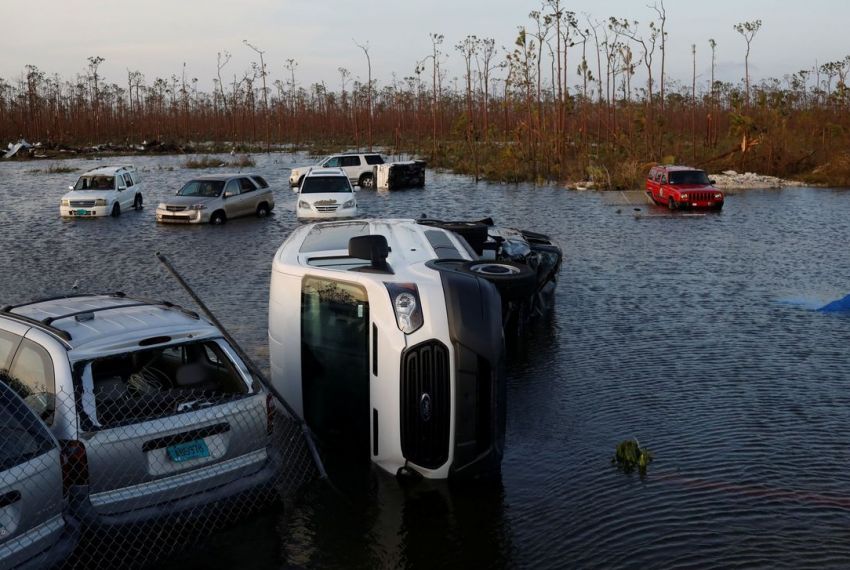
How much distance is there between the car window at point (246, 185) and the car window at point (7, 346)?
74.8 ft

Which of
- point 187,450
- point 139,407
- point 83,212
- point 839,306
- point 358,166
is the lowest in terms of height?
point 839,306

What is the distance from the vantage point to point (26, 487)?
4957 millimetres

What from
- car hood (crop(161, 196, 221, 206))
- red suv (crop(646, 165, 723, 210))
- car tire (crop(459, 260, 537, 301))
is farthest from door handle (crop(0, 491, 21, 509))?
red suv (crop(646, 165, 723, 210))

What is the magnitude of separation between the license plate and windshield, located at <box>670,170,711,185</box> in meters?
27.0

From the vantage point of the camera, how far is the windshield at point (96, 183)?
30.2 meters

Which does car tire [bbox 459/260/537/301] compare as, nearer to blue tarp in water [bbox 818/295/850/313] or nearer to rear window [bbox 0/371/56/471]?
rear window [bbox 0/371/56/471]

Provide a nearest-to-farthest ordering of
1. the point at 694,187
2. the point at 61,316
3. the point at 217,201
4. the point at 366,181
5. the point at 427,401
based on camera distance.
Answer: the point at 61,316, the point at 427,401, the point at 217,201, the point at 694,187, the point at 366,181

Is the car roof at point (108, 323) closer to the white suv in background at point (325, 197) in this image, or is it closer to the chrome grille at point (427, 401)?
the chrome grille at point (427, 401)

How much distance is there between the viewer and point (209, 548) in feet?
20.7

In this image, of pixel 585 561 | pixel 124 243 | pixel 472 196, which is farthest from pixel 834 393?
pixel 472 196

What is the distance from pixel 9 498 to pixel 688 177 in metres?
28.8

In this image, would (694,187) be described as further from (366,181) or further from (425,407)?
(425,407)

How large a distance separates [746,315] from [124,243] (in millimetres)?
15417

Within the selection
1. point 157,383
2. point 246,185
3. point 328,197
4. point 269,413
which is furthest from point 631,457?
point 246,185
